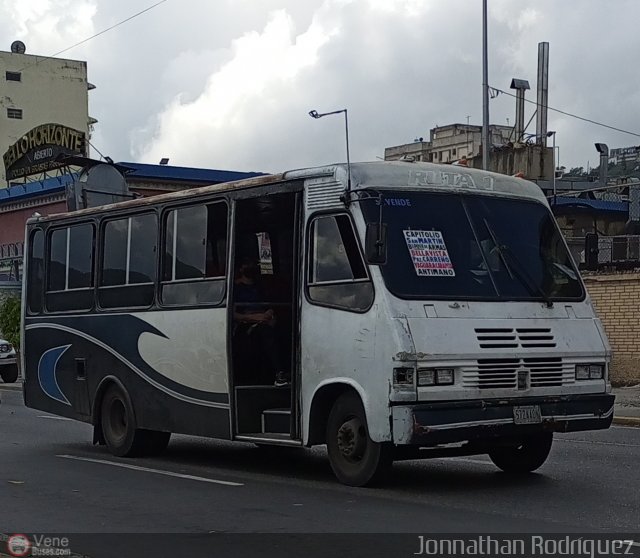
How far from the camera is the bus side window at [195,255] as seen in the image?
12.8 metres

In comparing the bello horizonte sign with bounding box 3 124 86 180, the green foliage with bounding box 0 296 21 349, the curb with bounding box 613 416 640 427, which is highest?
the bello horizonte sign with bounding box 3 124 86 180

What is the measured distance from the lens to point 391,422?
10.2 meters

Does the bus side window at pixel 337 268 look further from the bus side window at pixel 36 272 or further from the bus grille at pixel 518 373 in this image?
the bus side window at pixel 36 272

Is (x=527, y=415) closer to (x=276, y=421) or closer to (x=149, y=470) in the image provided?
(x=276, y=421)

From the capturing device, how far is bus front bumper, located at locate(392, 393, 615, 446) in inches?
401

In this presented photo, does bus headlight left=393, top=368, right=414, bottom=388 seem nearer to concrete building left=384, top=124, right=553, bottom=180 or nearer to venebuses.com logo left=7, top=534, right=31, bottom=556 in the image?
venebuses.com logo left=7, top=534, right=31, bottom=556

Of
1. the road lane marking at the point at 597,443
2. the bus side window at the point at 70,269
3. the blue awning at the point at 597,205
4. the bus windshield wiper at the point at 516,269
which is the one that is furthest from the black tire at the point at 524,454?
the blue awning at the point at 597,205

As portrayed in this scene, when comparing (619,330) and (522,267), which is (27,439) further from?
(619,330)

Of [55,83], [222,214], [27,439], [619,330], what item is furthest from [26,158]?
[222,214]

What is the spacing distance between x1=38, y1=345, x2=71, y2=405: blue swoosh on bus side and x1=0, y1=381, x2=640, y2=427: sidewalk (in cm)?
811

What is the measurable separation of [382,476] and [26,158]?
42.1 metres

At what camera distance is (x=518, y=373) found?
1073cm

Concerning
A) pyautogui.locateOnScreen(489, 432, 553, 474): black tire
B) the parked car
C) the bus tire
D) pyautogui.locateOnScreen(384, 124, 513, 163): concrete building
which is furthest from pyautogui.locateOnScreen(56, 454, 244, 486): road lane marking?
pyautogui.locateOnScreen(384, 124, 513, 163): concrete building

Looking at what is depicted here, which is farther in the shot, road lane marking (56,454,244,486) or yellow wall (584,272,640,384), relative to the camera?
yellow wall (584,272,640,384)
